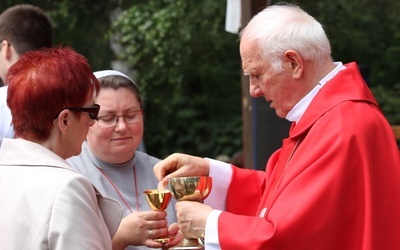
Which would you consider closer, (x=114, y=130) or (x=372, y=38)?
(x=114, y=130)

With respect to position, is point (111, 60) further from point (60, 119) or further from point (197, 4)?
point (60, 119)

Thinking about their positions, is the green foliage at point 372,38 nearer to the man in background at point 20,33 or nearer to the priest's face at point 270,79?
the man in background at point 20,33

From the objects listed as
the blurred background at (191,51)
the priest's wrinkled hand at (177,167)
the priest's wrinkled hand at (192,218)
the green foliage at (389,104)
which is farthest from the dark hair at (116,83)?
the green foliage at (389,104)

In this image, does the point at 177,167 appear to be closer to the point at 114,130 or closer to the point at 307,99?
the point at 114,130

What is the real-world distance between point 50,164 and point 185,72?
31.6ft

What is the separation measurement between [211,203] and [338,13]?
852cm

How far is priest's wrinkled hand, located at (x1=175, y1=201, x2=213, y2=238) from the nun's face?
639 mm

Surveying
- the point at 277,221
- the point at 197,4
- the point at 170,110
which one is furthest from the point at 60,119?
the point at 170,110

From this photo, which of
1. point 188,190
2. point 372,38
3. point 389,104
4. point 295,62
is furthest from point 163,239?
point 372,38

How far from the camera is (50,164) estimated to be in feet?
10.7

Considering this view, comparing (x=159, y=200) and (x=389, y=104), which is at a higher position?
(x=159, y=200)

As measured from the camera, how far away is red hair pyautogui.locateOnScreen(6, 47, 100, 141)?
129 inches

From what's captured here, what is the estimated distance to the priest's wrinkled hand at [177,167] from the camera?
4.15m

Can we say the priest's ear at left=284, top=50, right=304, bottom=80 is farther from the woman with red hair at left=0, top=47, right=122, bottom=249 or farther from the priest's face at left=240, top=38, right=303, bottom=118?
the woman with red hair at left=0, top=47, right=122, bottom=249
